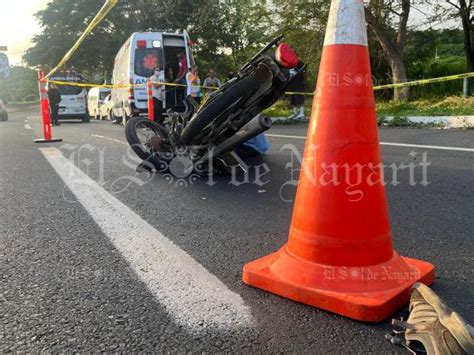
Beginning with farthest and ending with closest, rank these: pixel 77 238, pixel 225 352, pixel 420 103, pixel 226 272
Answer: pixel 420 103 < pixel 77 238 < pixel 226 272 < pixel 225 352

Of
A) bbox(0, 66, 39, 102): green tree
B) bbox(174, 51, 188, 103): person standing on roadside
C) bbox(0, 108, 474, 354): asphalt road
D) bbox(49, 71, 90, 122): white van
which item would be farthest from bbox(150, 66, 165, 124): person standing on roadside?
bbox(0, 66, 39, 102): green tree

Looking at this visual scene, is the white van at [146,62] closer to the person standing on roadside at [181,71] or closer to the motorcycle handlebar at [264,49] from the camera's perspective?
the person standing on roadside at [181,71]

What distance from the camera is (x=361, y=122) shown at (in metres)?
2.19

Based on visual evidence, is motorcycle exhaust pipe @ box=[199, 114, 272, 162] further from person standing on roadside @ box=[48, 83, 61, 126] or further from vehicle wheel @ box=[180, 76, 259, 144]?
person standing on roadside @ box=[48, 83, 61, 126]

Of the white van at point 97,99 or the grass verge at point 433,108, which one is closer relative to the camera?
the grass verge at point 433,108

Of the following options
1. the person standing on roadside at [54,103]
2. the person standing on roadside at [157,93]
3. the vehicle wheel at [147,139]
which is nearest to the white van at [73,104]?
the person standing on roadside at [54,103]

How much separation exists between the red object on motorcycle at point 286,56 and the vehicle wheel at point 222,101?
415 millimetres

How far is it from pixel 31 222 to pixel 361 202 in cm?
243

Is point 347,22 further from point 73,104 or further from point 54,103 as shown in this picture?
point 73,104

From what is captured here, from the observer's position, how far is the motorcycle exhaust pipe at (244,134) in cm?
425

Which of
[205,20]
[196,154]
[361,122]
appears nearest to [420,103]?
[196,154]

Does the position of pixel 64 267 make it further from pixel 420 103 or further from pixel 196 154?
pixel 420 103

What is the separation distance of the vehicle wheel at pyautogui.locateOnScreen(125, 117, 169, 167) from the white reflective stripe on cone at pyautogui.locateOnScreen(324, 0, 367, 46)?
3.66m

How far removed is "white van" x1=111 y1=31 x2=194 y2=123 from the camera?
51.0ft
